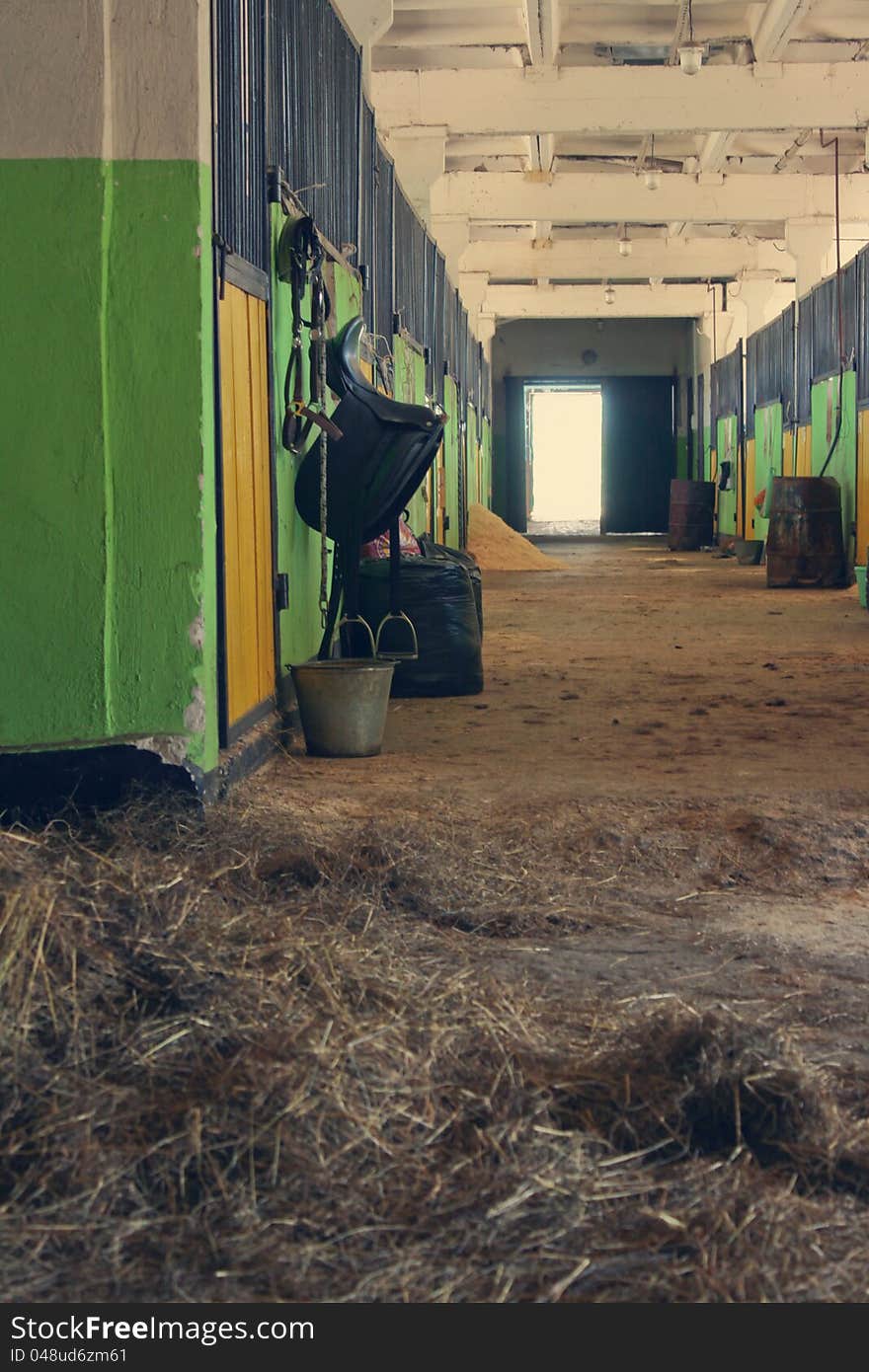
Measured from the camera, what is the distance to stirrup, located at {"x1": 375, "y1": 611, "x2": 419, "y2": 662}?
691 centimetres

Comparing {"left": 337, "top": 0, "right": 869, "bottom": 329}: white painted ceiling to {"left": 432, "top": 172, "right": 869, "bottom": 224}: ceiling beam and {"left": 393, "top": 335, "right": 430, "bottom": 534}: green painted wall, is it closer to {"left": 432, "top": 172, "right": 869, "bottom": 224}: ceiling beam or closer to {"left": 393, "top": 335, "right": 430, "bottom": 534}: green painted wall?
{"left": 432, "top": 172, "right": 869, "bottom": 224}: ceiling beam

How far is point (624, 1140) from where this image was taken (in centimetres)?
251

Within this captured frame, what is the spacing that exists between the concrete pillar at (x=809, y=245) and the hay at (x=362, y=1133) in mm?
18177

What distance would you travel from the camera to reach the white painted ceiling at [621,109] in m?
14.5

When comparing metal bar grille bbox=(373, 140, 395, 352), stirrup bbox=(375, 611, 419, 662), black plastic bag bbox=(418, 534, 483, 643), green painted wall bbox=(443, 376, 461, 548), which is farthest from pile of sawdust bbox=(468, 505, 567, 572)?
stirrup bbox=(375, 611, 419, 662)

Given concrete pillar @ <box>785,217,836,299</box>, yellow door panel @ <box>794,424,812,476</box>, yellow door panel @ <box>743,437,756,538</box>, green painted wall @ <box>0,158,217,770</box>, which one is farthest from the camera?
yellow door panel @ <box>743,437,756,538</box>

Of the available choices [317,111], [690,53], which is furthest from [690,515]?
[317,111]

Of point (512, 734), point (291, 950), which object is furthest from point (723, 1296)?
point (512, 734)

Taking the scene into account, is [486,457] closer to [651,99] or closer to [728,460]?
[728,460]

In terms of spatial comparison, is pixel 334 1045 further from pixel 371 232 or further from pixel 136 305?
pixel 371 232

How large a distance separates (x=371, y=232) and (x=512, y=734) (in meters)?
4.67

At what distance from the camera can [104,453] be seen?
4449 millimetres

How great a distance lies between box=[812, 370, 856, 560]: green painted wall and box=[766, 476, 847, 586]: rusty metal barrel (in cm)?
39

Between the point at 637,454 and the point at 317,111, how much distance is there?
2618cm
